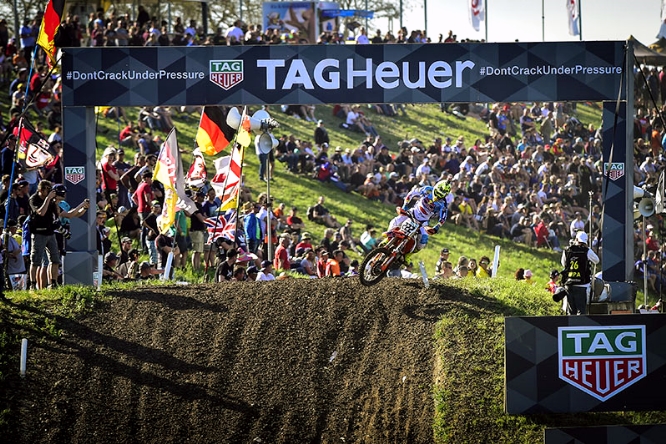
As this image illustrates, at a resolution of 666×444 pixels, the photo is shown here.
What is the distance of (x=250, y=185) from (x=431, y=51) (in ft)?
39.8

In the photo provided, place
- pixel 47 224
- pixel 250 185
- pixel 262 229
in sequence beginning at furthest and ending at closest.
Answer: pixel 250 185 < pixel 262 229 < pixel 47 224

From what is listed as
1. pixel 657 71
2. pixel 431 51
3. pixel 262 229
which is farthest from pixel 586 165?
pixel 431 51

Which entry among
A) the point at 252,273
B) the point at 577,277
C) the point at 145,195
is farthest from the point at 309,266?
the point at 577,277

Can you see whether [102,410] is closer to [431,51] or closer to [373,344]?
[373,344]

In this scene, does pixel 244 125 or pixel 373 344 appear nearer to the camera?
pixel 373 344

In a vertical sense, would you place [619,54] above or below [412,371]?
above

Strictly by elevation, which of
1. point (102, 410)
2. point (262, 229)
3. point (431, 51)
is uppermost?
point (431, 51)

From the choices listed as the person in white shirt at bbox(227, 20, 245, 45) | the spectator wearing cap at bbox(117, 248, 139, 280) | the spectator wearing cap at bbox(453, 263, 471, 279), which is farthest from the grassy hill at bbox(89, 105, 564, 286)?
the spectator wearing cap at bbox(117, 248, 139, 280)

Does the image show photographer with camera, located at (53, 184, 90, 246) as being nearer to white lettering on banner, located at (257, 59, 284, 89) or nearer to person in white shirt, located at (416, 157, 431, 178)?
white lettering on banner, located at (257, 59, 284, 89)

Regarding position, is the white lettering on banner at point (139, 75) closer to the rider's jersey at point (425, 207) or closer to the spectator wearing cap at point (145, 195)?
the spectator wearing cap at point (145, 195)

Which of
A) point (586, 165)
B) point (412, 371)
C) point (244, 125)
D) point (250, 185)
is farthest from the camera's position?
point (586, 165)

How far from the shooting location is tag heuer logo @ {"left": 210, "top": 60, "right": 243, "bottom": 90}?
51.9 ft

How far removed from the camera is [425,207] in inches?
601

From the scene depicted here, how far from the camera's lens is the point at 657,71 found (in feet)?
118
